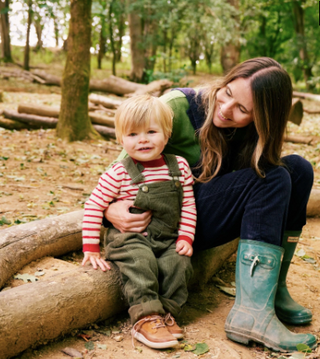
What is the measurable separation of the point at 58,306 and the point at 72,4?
521cm

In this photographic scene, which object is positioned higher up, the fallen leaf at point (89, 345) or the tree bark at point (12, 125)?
the tree bark at point (12, 125)

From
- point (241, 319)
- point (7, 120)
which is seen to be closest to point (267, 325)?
point (241, 319)

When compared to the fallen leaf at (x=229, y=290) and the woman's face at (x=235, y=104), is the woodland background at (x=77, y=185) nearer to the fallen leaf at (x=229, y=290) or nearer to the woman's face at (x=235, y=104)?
the fallen leaf at (x=229, y=290)

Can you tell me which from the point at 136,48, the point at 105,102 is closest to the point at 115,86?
the point at 136,48

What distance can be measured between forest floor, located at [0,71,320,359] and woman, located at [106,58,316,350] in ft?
0.48

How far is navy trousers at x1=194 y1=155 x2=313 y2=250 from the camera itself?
73.8 inches

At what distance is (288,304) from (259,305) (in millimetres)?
384

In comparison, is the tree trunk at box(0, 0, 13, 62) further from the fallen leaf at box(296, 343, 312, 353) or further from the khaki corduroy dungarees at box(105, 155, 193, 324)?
the fallen leaf at box(296, 343, 312, 353)

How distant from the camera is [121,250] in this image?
1.94m

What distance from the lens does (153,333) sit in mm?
1730

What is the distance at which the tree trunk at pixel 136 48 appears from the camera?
1368 cm

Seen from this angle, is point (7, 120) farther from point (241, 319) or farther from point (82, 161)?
point (241, 319)

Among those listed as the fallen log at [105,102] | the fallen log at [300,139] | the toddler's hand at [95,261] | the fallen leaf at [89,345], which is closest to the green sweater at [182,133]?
the toddler's hand at [95,261]

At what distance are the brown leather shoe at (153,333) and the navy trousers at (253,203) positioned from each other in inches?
21.7
